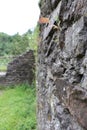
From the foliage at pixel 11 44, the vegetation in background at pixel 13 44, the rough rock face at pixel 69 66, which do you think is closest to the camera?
the rough rock face at pixel 69 66

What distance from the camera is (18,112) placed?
28.4 feet

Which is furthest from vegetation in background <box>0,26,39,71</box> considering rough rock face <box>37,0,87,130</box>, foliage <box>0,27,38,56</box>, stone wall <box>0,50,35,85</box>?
rough rock face <box>37,0,87,130</box>

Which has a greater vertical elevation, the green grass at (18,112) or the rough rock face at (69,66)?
the rough rock face at (69,66)

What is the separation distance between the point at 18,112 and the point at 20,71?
5711mm

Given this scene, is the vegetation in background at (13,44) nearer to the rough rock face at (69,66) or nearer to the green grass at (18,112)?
the green grass at (18,112)

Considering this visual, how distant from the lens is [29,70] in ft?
46.4

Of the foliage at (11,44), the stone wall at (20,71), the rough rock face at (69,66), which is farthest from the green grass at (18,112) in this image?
the foliage at (11,44)

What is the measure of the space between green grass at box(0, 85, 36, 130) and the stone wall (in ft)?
6.57

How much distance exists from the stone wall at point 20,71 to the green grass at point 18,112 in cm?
200

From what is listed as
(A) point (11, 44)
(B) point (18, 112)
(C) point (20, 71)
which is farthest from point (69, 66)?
(A) point (11, 44)

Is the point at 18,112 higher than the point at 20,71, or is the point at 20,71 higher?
the point at 20,71

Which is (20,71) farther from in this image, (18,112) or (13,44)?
(13,44)

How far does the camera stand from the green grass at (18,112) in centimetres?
730

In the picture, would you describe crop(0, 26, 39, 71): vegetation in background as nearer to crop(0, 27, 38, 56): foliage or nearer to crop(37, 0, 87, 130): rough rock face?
crop(0, 27, 38, 56): foliage
